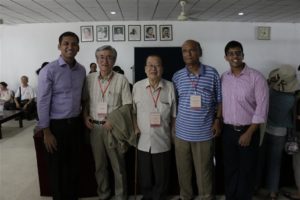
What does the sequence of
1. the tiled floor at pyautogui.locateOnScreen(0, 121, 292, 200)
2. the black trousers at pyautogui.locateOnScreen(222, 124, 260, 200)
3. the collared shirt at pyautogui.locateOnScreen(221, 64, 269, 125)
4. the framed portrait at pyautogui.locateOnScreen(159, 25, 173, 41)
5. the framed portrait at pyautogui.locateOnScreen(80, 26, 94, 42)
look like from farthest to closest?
1. the framed portrait at pyautogui.locateOnScreen(159, 25, 173, 41)
2. the framed portrait at pyautogui.locateOnScreen(80, 26, 94, 42)
3. the tiled floor at pyautogui.locateOnScreen(0, 121, 292, 200)
4. the black trousers at pyautogui.locateOnScreen(222, 124, 260, 200)
5. the collared shirt at pyautogui.locateOnScreen(221, 64, 269, 125)

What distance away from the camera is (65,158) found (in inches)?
86.7

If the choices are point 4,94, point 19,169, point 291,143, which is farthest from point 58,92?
point 4,94

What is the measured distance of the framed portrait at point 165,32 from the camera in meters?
7.37

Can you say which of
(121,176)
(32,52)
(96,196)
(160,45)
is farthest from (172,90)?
(32,52)

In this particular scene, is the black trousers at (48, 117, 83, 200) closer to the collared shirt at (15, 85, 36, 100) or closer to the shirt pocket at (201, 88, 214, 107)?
the shirt pocket at (201, 88, 214, 107)

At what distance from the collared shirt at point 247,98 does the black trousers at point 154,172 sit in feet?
2.24

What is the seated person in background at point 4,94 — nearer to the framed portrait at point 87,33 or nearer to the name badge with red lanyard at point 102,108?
the framed portrait at point 87,33

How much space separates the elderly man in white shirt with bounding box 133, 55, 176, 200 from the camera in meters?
2.21

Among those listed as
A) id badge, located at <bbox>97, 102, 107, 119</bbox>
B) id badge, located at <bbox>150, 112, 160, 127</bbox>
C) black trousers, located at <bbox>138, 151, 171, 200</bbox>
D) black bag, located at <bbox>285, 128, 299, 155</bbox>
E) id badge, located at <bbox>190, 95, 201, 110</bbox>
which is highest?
id badge, located at <bbox>190, 95, 201, 110</bbox>

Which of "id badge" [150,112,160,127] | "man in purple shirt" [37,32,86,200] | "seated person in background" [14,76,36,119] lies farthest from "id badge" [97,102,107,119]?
"seated person in background" [14,76,36,119]

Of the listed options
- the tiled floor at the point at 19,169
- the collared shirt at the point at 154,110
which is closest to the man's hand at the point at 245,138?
the collared shirt at the point at 154,110

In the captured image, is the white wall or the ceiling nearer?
the ceiling

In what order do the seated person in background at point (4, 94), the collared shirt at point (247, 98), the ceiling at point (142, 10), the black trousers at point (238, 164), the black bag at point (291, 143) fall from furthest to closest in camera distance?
1. the seated person in background at point (4, 94)
2. the ceiling at point (142, 10)
3. the black bag at point (291, 143)
4. the black trousers at point (238, 164)
5. the collared shirt at point (247, 98)

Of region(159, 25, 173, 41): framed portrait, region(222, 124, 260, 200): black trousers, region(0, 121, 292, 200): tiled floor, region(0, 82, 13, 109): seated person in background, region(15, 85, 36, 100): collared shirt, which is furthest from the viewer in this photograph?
region(159, 25, 173, 41): framed portrait
